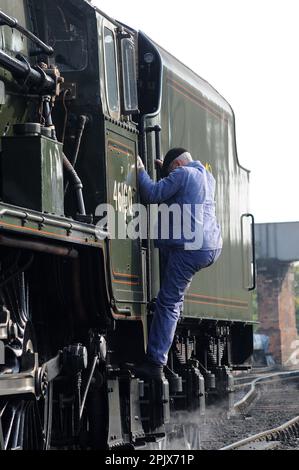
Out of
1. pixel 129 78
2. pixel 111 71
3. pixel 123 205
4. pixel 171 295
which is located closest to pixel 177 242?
pixel 171 295

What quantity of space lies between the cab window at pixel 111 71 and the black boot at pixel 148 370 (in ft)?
6.44

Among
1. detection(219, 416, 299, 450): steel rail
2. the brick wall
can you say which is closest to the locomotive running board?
detection(219, 416, 299, 450): steel rail

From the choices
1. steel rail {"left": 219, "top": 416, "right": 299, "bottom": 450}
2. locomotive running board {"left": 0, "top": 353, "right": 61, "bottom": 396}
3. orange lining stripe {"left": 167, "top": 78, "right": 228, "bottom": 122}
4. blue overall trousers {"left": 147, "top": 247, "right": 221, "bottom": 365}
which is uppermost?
orange lining stripe {"left": 167, "top": 78, "right": 228, "bottom": 122}

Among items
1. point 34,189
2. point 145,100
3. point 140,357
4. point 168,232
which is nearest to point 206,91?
point 145,100

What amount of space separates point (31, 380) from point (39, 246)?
80cm

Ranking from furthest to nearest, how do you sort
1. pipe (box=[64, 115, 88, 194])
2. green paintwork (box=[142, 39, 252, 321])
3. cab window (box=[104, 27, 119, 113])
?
1. green paintwork (box=[142, 39, 252, 321])
2. cab window (box=[104, 27, 119, 113])
3. pipe (box=[64, 115, 88, 194])

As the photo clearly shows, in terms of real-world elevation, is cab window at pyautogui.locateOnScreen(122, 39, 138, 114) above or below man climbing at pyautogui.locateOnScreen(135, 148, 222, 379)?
above

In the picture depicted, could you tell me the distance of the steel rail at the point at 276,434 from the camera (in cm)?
1130

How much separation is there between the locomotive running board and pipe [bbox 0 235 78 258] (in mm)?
654

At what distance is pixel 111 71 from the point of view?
8.17 metres

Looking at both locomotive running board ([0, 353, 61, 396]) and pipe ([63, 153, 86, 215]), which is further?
pipe ([63, 153, 86, 215])

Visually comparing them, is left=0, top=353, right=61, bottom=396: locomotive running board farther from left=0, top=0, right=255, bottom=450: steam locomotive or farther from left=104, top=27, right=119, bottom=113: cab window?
left=104, top=27, right=119, bottom=113: cab window

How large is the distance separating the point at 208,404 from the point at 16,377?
4845 millimetres

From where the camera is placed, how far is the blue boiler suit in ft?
27.6
